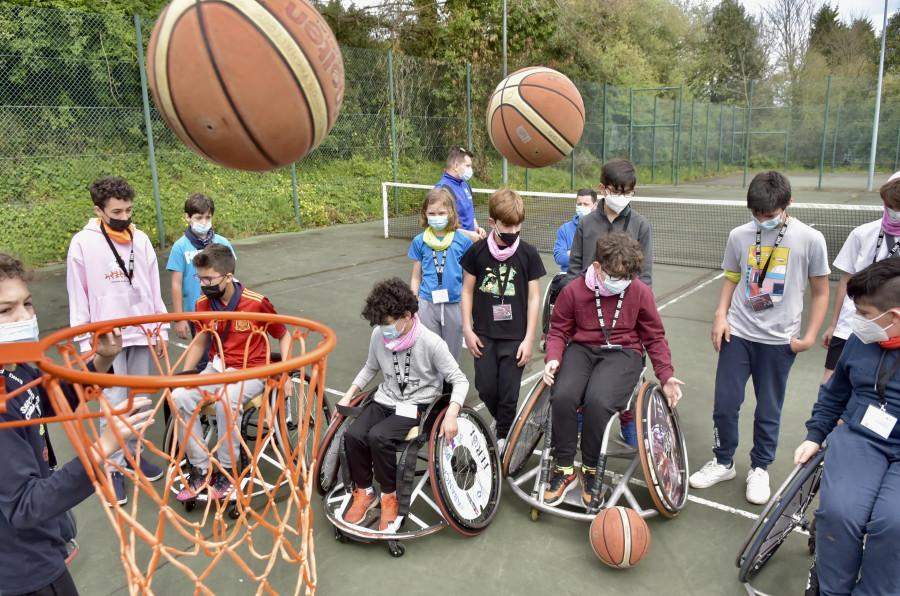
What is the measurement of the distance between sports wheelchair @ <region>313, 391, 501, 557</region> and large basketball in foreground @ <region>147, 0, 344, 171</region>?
1462 mm

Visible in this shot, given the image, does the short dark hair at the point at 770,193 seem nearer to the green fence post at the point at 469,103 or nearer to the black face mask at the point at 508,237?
the black face mask at the point at 508,237

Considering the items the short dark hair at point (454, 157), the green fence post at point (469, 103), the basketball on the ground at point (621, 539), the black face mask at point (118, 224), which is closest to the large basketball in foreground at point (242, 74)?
the black face mask at point (118, 224)

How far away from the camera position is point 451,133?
58.3ft

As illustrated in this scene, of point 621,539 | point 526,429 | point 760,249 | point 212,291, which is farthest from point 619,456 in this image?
point 212,291

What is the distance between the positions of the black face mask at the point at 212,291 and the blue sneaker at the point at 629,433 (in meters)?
2.64

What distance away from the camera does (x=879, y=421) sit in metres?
2.60

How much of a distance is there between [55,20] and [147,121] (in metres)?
2.27

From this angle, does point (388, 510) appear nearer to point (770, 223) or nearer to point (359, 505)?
point (359, 505)

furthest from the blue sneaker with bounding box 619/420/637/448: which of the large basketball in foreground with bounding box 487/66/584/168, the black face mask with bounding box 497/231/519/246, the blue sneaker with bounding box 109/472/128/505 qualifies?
the blue sneaker with bounding box 109/472/128/505

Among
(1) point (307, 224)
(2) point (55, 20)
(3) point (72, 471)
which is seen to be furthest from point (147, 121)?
(3) point (72, 471)

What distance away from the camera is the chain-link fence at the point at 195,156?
1116 centimetres

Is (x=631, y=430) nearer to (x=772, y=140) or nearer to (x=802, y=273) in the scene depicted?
(x=802, y=273)

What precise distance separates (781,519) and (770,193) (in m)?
1.67

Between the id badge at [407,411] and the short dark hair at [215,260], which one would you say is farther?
the short dark hair at [215,260]
